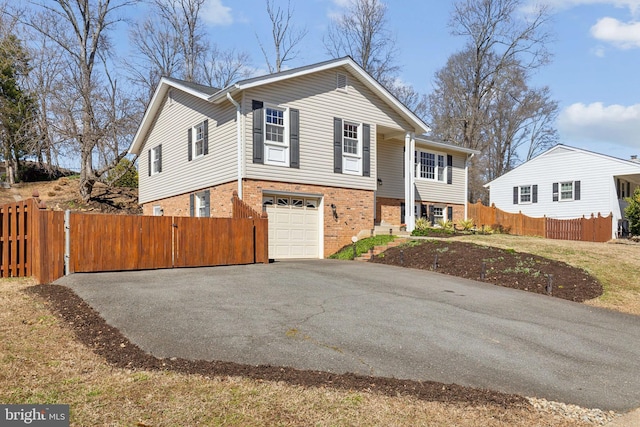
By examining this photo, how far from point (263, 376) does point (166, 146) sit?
18.0 meters

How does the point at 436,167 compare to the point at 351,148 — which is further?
the point at 436,167

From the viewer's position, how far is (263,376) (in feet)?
16.3

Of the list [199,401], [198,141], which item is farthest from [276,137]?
[199,401]

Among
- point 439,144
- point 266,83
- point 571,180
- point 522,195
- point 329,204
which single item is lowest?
point 329,204

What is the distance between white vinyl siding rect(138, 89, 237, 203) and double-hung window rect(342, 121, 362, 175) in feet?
14.8

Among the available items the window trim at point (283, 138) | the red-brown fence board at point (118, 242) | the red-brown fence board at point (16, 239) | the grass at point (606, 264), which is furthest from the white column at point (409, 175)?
the red-brown fence board at point (16, 239)

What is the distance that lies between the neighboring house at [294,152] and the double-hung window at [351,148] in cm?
4

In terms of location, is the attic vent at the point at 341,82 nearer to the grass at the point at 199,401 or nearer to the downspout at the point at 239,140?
the downspout at the point at 239,140

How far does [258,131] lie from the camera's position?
15.9 m

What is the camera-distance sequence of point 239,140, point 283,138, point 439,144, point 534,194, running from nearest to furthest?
point 239,140 → point 283,138 → point 439,144 → point 534,194

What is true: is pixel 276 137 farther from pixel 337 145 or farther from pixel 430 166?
pixel 430 166

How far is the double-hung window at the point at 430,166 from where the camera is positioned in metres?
23.7

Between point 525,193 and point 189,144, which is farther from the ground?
point 189,144

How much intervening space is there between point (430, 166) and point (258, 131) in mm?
11459
